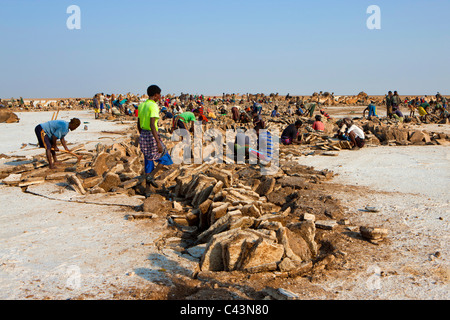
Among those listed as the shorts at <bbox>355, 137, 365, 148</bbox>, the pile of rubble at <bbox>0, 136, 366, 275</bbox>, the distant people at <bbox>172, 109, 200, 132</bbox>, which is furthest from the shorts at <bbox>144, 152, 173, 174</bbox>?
the shorts at <bbox>355, 137, 365, 148</bbox>

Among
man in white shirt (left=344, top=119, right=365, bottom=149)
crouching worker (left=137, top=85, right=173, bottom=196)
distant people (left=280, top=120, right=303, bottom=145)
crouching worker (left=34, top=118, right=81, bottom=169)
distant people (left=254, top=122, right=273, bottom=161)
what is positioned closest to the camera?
crouching worker (left=137, top=85, right=173, bottom=196)

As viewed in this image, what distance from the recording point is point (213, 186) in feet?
18.6

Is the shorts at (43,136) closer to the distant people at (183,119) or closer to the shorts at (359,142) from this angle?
the distant people at (183,119)

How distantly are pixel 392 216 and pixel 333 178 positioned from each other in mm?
2494

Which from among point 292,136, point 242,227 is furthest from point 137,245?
point 292,136

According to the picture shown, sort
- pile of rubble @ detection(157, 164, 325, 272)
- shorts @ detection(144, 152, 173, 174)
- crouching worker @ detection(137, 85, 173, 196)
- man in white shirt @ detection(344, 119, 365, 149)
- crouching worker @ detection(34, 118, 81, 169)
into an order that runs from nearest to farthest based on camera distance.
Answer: pile of rubble @ detection(157, 164, 325, 272)
crouching worker @ detection(137, 85, 173, 196)
shorts @ detection(144, 152, 173, 174)
crouching worker @ detection(34, 118, 81, 169)
man in white shirt @ detection(344, 119, 365, 149)

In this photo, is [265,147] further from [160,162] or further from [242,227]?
[242,227]

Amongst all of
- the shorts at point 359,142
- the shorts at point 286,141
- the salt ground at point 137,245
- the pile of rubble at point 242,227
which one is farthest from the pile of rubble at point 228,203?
the shorts at point 359,142

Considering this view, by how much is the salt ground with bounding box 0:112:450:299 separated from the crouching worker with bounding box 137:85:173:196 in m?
0.89

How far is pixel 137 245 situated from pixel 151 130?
224cm

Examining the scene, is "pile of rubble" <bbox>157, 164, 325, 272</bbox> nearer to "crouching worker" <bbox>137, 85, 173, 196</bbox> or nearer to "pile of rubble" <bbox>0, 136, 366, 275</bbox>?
"pile of rubble" <bbox>0, 136, 366, 275</bbox>

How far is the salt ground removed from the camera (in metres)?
3.20

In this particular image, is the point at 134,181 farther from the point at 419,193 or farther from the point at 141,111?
the point at 419,193
